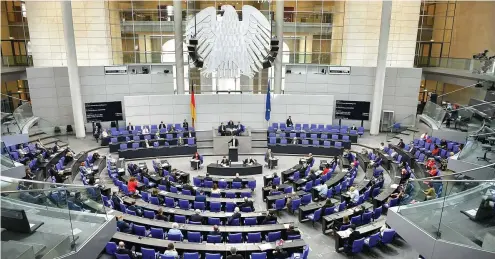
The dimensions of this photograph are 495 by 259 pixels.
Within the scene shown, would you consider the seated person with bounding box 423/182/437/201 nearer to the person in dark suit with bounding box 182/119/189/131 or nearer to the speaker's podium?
the speaker's podium

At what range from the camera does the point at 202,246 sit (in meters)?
9.68

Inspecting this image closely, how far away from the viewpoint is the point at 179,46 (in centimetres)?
2327

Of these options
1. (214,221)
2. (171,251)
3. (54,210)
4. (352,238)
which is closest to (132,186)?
(214,221)

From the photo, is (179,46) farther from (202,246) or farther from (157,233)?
(202,246)

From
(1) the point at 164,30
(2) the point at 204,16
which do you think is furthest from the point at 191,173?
(1) the point at 164,30

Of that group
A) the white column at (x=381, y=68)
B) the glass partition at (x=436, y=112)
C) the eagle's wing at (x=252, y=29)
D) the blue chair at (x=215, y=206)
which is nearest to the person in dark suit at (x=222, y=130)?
the eagle's wing at (x=252, y=29)

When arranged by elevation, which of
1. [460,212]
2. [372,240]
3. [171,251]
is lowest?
[372,240]

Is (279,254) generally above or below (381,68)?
below

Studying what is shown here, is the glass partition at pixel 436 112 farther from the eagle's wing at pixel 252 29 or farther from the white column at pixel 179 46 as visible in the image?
the white column at pixel 179 46

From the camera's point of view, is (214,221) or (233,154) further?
(233,154)

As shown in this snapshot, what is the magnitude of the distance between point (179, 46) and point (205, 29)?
310 inches

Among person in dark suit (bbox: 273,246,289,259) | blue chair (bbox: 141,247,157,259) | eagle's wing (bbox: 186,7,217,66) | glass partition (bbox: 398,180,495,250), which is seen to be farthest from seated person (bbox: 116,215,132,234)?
eagle's wing (bbox: 186,7,217,66)

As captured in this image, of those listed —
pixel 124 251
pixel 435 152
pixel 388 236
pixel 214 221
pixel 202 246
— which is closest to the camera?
pixel 124 251

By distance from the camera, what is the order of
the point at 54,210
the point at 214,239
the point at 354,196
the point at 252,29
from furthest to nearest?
the point at 252,29, the point at 354,196, the point at 214,239, the point at 54,210
